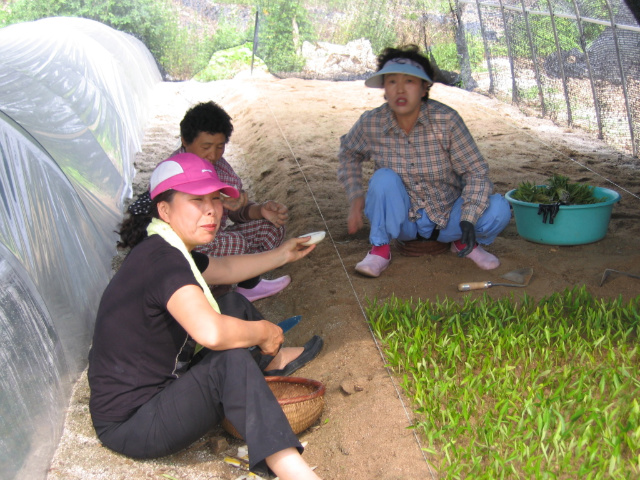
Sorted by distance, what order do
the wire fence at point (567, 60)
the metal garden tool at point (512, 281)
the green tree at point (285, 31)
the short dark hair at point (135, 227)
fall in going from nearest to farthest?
the short dark hair at point (135, 227), the metal garden tool at point (512, 281), the wire fence at point (567, 60), the green tree at point (285, 31)

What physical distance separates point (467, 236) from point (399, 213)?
43cm

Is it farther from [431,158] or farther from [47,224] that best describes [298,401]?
[431,158]

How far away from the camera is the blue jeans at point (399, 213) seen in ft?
13.1

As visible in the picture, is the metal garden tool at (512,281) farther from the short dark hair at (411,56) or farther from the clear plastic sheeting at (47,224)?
the clear plastic sheeting at (47,224)

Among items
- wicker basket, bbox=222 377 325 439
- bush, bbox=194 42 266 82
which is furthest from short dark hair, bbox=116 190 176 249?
bush, bbox=194 42 266 82

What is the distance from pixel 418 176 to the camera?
4.08m

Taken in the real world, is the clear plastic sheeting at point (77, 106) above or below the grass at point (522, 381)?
above

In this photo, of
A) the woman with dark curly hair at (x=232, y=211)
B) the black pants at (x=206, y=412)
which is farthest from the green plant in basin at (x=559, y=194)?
the black pants at (x=206, y=412)

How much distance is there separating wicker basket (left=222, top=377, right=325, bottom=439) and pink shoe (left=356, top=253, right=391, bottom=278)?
4.14ft

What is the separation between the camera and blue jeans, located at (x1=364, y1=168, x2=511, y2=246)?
3.98 meters

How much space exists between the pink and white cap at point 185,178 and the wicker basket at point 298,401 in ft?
2.87

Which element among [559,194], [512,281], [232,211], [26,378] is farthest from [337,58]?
[26,378]

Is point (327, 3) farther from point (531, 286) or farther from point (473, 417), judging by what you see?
point (473, 417)

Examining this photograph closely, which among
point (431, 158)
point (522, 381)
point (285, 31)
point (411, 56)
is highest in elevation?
point (411, 56)
